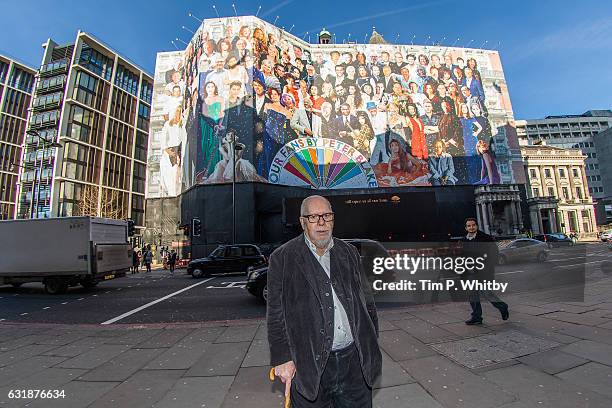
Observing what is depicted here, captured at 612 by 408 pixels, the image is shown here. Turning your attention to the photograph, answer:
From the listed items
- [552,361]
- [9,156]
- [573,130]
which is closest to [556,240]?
[552,361]

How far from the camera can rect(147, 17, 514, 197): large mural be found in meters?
31.7

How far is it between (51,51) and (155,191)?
46381 millimetres

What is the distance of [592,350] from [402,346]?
2.45 m

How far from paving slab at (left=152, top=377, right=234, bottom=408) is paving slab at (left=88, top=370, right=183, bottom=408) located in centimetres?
11

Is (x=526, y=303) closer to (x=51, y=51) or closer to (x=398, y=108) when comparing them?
(x=398, y=108)

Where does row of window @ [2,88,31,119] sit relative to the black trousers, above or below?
above

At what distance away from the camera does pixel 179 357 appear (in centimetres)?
464

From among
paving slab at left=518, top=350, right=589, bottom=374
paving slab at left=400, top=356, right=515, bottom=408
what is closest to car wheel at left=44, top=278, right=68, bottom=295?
paving slab at left=400, top=356, right=515, bottom=408

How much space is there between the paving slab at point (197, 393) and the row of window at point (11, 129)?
82.6 metres

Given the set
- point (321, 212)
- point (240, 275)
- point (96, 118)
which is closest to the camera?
point (321, 212)

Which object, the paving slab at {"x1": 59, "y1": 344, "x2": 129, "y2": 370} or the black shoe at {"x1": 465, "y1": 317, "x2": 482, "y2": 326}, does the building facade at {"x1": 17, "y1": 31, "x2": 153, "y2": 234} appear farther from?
the black shoe at {"x1": 465, "y1": 317, "x2": 482, "y2": 326}

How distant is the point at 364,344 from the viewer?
6.48 feet

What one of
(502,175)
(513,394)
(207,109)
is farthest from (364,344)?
(502,175)

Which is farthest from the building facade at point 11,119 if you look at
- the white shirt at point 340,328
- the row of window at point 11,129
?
the white shirt at point 340,328
